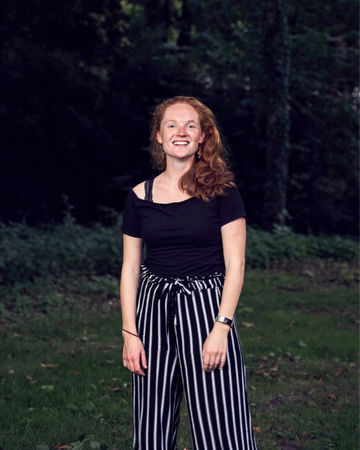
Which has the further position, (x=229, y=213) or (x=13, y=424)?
(x=13, y=424)

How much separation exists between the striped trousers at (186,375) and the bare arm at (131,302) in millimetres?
34

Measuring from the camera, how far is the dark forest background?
1611 cm

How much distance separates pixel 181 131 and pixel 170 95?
16607 mm

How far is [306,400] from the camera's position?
5.01 metres

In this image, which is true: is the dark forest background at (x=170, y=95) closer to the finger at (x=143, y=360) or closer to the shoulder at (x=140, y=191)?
the shoulder at (x=140, y=191)

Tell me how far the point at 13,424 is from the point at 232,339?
7.93 ft

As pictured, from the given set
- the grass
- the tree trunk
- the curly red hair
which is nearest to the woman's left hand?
the curly red hair

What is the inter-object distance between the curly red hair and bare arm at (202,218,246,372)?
7.5 inches

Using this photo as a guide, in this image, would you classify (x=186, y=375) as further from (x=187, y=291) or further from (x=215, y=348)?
(x=187, y=291)

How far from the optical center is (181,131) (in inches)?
109

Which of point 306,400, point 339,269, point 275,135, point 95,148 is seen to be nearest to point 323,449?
point 306,400

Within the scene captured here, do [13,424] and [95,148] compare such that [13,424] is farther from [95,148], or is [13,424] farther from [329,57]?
[329,57]

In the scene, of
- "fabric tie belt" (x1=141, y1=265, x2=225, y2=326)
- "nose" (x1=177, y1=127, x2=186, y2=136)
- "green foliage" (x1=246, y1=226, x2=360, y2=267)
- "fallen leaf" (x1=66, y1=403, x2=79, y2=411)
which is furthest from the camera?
"green foliage" (x1=246, y1=226, x2=360, y2=267)

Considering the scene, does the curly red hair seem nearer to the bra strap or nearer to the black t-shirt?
the black t-shirt
